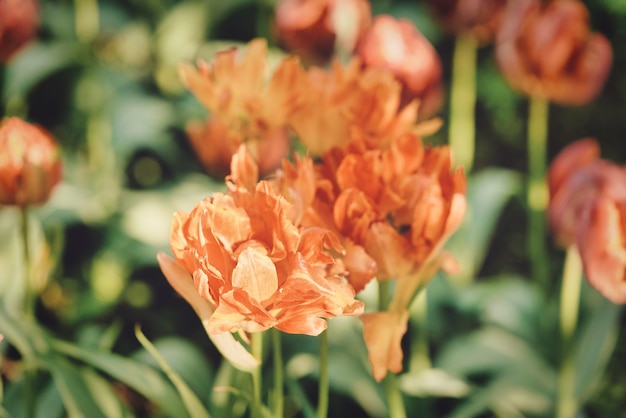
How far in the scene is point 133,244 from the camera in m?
0.99

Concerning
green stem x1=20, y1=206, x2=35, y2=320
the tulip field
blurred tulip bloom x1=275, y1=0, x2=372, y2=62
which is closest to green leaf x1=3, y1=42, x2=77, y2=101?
the tulip field

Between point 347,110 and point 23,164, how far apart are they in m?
0.26

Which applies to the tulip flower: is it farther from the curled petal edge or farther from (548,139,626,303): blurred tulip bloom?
(548,139,626,303): blurred tulip bloom

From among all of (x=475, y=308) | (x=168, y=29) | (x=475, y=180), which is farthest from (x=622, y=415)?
(x=168, y=29)

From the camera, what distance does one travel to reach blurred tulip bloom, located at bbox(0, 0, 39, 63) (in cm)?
78

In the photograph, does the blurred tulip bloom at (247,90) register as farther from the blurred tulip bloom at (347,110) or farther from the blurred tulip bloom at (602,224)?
the blurred tulip bloom at (602,224)

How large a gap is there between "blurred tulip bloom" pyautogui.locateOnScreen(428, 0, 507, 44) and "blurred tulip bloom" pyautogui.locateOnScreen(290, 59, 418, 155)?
37 cm

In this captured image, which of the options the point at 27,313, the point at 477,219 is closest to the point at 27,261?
the point at 27,313

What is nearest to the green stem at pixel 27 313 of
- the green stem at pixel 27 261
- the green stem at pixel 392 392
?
the green stem at pixel 27 261

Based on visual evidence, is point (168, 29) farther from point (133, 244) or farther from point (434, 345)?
point (434, 345)

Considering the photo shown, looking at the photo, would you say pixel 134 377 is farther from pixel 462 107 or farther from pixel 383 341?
pixel 462 107

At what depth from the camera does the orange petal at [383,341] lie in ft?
1.48

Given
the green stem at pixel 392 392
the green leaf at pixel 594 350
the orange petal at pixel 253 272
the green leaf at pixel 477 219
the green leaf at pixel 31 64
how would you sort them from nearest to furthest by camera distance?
the orange petal at pixel 253 272
the green stem at pixel 392 392
the green leaf at pixel 594 350
the green leaf at pixel 477 219
the green leaf at pixel 31 64

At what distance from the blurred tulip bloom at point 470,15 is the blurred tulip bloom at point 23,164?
1.78 ft
